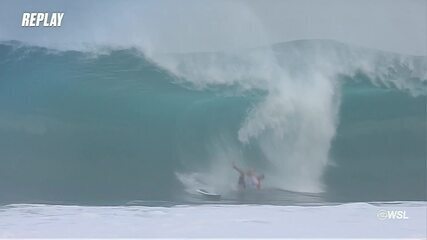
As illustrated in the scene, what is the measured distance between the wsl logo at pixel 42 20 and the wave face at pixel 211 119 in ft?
0.41

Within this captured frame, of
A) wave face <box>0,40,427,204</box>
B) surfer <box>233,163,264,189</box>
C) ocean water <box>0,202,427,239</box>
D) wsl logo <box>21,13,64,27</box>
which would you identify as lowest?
ocean water <box>0,202,427,239</box>

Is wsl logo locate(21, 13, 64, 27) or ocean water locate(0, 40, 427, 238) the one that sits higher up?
wsl logo locate(21, 13, 64, 27)

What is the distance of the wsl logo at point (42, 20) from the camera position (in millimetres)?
2330

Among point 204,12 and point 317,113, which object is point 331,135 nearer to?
point 317,113

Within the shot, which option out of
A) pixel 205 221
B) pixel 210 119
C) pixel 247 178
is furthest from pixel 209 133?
pixel 205 221

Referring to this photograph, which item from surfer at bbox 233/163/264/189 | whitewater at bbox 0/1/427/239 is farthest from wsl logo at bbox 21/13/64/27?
surfer at bbox 233/163/264/189

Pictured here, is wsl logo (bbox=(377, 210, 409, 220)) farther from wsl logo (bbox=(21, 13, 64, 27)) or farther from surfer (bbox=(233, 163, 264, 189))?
wsl logo (bbox=(21, 13, 64, 27))

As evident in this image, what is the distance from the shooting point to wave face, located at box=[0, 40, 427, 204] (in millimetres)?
2303

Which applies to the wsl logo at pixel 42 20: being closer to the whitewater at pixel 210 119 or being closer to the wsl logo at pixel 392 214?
the whitewater at pixel 210 119

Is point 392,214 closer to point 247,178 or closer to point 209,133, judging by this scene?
point 247,178

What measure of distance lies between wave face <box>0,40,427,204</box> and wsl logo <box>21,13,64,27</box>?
13 cm

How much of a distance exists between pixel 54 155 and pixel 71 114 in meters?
0.20

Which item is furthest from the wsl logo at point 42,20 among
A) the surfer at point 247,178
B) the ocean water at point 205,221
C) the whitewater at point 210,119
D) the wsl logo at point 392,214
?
the wsl logo at point 392,214

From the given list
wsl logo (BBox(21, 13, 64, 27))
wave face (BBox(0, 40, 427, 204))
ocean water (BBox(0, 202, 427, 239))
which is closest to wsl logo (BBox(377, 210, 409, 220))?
ocean water (BBox(0, 202, 427, 239))
